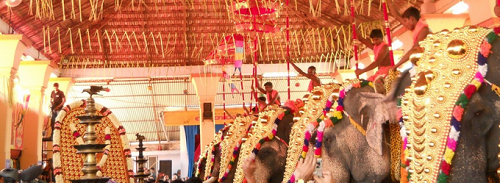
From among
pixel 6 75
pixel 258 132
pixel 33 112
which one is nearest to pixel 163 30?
pixel 33 112

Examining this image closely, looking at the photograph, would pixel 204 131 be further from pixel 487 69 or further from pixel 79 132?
pixel 487 69

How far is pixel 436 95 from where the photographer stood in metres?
2.34

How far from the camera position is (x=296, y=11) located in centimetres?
1519

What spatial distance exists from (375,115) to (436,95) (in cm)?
123

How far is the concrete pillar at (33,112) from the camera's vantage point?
14336 mm

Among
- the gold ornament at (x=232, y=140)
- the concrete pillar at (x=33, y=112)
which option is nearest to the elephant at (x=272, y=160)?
the gold ornament at (x=232, y=140)

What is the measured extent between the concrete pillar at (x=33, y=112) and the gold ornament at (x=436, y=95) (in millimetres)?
13140

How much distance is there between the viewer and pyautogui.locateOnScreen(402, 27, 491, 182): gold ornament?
2287 mm

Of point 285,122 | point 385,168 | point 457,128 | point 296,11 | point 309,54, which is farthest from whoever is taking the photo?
point 309,54

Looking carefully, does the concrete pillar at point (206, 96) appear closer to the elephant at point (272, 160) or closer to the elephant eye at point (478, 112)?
the elephant at point (272, 160)

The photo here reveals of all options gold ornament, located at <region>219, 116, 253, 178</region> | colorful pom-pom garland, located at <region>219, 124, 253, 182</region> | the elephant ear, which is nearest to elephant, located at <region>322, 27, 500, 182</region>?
the elephant ear

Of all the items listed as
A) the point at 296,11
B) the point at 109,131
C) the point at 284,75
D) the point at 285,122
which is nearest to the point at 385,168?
the point at 285,122

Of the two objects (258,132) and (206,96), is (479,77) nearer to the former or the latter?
(258,132)

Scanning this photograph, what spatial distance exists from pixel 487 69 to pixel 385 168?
1515 mm
